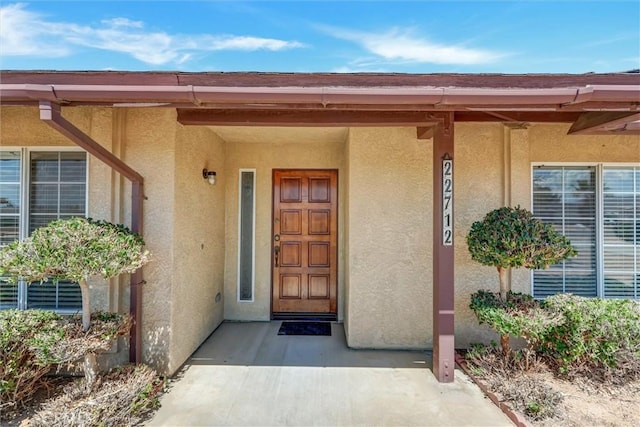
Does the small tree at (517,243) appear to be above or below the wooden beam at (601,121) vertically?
below

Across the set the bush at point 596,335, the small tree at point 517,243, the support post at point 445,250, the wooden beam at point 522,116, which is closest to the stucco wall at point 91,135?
the support post at point 445,250

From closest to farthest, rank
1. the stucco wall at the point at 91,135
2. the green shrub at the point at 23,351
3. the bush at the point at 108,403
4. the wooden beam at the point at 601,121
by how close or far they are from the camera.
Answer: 1. the bush at the point at 108,403
2. the green shrub at the point at 23,351
3. the wooden beam at the point at 601,121
4. the stucco wall at the point at 91,135

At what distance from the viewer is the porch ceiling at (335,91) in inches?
114

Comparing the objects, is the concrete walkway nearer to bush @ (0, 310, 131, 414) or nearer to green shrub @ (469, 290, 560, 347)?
green shrub @ (469, 290, 560, 347)

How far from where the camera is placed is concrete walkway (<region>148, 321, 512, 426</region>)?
3152 mm

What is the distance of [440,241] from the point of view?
388 centimetres

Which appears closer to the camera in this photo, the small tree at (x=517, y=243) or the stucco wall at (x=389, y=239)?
the small tree at (x=517, y=243)

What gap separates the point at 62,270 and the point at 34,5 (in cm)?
411

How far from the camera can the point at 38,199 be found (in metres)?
4.05

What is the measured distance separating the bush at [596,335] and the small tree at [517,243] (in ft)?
1.93

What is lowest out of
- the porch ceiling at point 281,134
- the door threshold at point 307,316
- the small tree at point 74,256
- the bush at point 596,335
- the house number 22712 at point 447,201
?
the door threshold at point 307,316

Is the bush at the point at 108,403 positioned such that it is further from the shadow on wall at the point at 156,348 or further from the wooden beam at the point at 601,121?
the wooden beam at the point at 601,121

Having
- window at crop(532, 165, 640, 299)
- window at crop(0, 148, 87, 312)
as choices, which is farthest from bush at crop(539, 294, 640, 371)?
window at crop(0, 148, 87, 312)

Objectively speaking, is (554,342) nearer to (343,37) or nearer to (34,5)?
(343,37)
